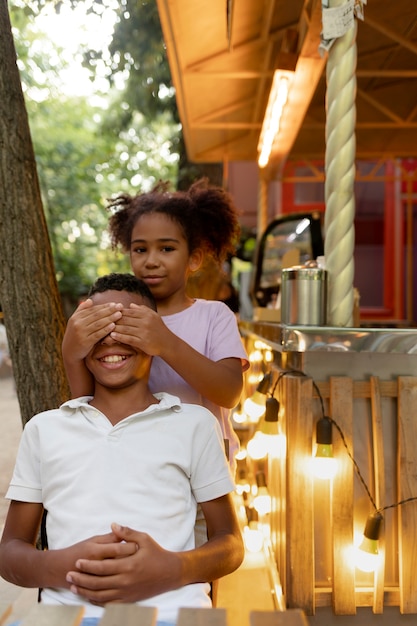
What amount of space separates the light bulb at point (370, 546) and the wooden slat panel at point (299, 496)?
193 mm

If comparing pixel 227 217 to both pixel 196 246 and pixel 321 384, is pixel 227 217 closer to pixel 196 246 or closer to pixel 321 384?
pixel 196 246

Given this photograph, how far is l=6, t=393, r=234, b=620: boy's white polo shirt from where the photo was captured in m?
1.92

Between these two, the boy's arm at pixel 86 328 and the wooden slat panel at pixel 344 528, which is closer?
the boy's arm at pixel 86 328

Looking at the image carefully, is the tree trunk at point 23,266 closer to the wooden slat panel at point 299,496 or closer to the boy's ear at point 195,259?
the boy's ear at point 195,259

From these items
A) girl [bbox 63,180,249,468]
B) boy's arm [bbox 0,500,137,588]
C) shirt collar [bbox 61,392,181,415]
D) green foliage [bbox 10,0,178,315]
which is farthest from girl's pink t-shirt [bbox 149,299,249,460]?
green foliage [bbox 10,0,178,315]

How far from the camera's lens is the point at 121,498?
193cm

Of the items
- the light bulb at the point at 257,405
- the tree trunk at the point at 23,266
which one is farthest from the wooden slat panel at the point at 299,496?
the tree trunk at the point at 23,266

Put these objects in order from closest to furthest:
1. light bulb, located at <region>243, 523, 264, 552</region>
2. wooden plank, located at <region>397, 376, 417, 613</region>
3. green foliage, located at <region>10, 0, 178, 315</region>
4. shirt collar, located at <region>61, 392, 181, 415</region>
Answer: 1. shirt collar, located at <region>61, 392, 181, 415</region>
2. wooden plank, located at <region>397, 376, 417, 613</region>
3. light bulb, located at <region>243, 523, 264, 552</region>
4. green foliage, located at <region>10, 0, 178, 315</region>

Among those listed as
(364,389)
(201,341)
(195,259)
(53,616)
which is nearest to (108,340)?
(201,341)

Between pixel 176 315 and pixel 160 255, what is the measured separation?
224 millimetres

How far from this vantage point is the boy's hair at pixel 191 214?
284 centimetres

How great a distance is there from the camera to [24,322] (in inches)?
142

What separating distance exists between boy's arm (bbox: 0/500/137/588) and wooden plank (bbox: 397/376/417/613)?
125 cm

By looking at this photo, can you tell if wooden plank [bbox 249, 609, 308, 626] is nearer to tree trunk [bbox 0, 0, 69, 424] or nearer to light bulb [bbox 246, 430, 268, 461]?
light bulb [bbox 246, 430, 268, 461]
